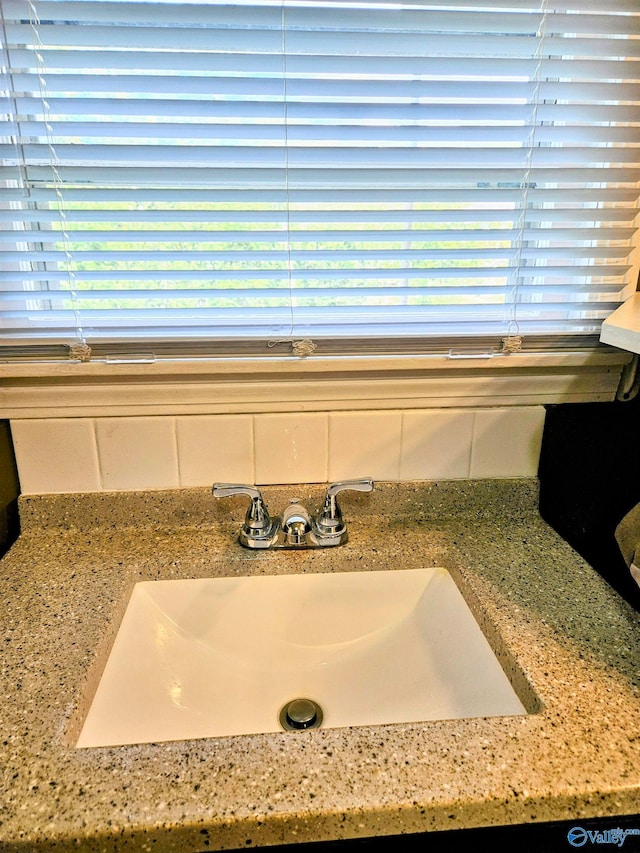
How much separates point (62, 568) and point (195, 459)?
261mm

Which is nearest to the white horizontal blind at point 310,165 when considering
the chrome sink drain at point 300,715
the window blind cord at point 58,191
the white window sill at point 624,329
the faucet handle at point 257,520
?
the window blind cord at point 58,191

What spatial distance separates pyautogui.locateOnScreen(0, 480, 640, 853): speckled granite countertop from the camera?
1.71 feet

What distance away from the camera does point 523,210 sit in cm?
93

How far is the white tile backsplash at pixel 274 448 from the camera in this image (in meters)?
0.96

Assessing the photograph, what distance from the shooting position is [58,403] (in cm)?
94

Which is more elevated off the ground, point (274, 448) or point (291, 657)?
point (274, 448)

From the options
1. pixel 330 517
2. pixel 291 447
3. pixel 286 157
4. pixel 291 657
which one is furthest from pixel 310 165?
pixel 291 657

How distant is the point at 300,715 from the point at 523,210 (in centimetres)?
82

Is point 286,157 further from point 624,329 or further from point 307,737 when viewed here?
point 307,737

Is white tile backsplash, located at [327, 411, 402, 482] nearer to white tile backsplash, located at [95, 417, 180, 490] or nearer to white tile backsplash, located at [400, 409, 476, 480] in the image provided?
white tile backsplash, located at [400, 409, 476, 480]

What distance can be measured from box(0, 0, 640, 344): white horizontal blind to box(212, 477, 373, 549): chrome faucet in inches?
10.5

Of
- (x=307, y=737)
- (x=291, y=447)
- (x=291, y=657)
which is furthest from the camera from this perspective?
(x=291, y=447)

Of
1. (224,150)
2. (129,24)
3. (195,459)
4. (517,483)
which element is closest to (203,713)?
(195,459)

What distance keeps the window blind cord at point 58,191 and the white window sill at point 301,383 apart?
0.03 meters
